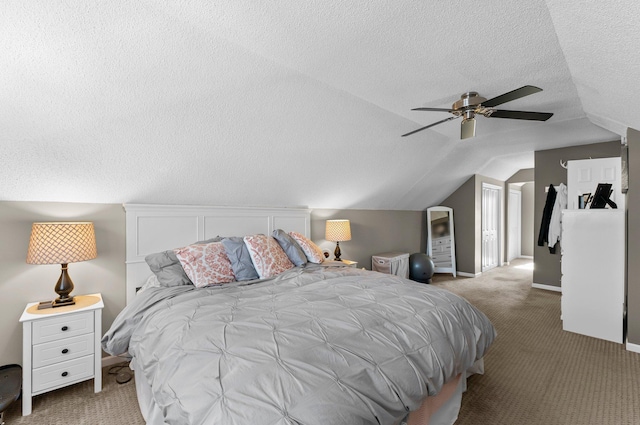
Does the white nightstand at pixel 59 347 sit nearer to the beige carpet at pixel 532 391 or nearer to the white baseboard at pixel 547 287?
the beige carpet at pixel 532 391

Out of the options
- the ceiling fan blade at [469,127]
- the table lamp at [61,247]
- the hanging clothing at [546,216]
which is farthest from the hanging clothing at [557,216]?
the table lamp at [61,247]

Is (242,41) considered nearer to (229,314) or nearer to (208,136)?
(208,136)

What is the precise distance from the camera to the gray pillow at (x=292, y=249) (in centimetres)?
300

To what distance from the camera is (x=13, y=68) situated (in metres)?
1.60

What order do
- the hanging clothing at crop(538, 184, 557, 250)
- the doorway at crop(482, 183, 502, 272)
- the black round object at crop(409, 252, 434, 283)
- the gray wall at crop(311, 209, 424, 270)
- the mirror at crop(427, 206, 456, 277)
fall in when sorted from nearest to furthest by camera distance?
the gray wall at crop(311, 209, 424, 270)
the hanging clothing at crop(538, 184, 557, 250)
the black round object at crop(409, 252, 434, 283)
the mirror at crop(427, 206, 456, 277)
the doorway at crop(482, 183, 502, 272)

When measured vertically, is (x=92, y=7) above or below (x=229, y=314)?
above

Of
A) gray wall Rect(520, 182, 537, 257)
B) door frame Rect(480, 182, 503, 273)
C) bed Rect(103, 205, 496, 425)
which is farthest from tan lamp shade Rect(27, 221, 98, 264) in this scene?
gray wall Rect(520, 182, 537, 257)

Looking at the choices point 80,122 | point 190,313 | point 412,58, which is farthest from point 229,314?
point 412,58

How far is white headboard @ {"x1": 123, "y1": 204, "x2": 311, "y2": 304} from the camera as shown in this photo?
274 cm

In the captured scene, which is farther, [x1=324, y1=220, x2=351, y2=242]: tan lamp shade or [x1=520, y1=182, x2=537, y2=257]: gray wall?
[x1=520, y1=182, x2=537, y2=257]: gray wall

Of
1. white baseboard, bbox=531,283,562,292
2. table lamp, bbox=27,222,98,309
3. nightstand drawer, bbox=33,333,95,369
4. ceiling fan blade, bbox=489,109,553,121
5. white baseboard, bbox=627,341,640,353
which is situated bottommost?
white baseboard, bbox=627,341,640,353

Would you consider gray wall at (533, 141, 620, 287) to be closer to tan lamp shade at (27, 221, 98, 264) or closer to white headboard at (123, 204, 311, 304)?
white headboard at (123, 204, 311, 304)

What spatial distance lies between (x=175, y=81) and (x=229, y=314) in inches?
62.9

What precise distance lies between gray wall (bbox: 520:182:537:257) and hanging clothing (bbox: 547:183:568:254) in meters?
3.91
